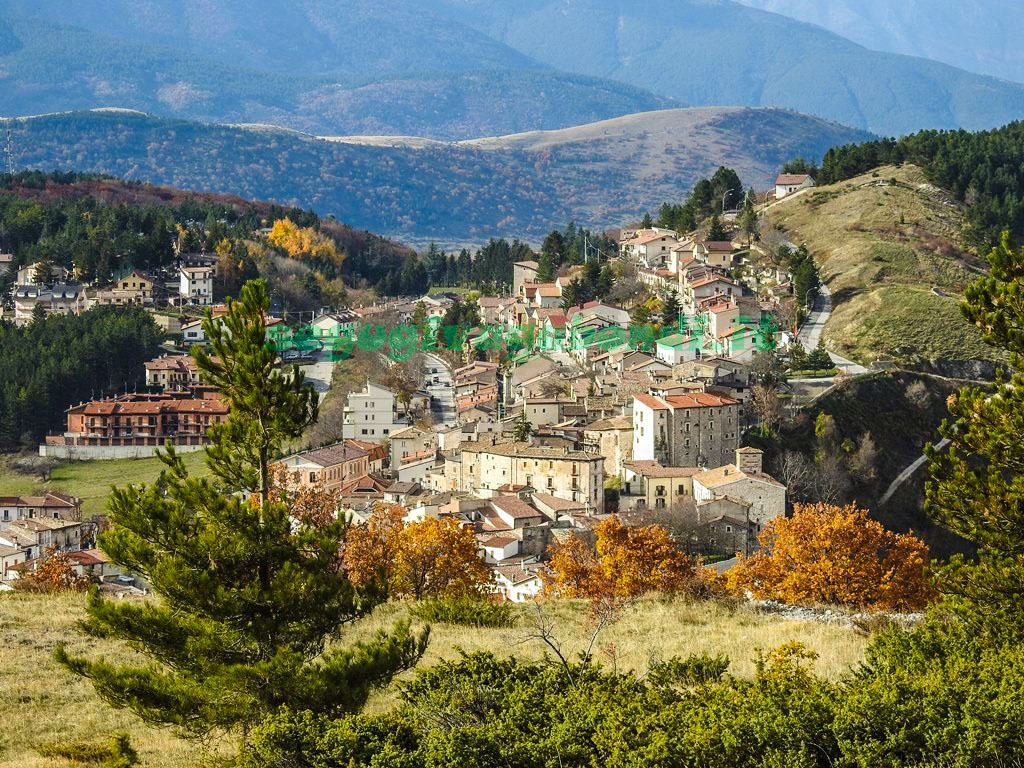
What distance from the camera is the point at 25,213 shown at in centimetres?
12050

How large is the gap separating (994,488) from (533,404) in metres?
44.2

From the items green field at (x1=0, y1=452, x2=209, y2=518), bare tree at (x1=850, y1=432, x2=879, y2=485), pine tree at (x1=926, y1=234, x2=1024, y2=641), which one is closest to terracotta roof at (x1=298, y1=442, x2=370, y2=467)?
green field at (x1=0, y1=452, x2=209, y2=518)

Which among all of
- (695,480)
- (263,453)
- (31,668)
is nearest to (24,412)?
(695,480)

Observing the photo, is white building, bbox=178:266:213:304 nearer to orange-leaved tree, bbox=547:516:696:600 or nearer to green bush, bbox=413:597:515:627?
orange-leaved tree, bbox=547:516:696:600

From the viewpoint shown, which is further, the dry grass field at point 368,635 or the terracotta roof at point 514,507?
the terracotta roof at point 514,507

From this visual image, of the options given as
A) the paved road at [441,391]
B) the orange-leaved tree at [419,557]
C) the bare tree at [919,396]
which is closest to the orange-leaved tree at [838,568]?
the orange-leaved tree at [419,557]

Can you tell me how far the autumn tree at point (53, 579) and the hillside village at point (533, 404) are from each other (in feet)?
3.77

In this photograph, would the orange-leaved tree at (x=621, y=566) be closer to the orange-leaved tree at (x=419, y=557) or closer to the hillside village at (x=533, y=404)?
the hillside village at (x=533, y=404)

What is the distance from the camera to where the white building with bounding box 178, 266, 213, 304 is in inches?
4055

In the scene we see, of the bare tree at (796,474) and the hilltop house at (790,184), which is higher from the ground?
the hilltop house at (790,184)

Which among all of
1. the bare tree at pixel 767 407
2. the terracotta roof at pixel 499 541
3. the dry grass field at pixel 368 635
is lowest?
the terracotta roof at pixel 499 541

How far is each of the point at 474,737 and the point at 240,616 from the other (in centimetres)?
372

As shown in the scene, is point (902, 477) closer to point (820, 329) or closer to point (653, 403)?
point (653, 403)

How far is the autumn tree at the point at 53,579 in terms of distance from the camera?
1169 inches
